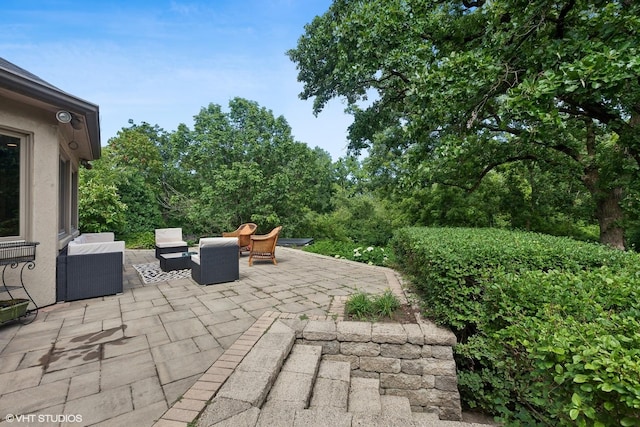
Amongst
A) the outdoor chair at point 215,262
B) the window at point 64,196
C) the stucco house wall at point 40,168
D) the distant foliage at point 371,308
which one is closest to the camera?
the distant foliage at point 371,308

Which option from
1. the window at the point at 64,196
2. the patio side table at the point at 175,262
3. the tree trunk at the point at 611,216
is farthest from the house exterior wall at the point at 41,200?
the tree trunk at the point at 611,216

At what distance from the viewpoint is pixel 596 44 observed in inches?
121

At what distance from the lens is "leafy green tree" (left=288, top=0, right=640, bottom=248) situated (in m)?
3.14

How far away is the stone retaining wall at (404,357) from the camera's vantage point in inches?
98.3

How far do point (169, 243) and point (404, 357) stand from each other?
230 inches

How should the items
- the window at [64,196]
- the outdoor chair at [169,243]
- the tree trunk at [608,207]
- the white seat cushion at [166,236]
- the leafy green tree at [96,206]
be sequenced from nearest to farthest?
the window at [64,196]
the tree trunk at [608,207]
the outdoor chair at [169,243]
the white seat cushion at [166,236]
the leafy green tree at [96,206]

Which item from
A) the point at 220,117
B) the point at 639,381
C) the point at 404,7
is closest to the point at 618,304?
the point at 639,381

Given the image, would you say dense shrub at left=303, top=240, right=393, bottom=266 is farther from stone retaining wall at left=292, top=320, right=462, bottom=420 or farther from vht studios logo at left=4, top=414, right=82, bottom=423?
vht studios logo at left=4, top=414, right=82, bottom=423

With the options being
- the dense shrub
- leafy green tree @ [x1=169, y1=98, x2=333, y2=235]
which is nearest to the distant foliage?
the dense shrub

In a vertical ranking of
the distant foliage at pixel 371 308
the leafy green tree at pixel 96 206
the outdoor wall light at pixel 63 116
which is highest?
the outdoor wall light at pixel 63 116

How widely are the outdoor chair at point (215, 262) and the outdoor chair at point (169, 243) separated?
2.03 metres

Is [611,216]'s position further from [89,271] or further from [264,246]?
[89,271]

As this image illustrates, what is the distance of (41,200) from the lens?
3.38 metres

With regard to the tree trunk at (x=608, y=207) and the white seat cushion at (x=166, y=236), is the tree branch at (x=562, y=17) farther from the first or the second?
the white seat cushion at (x=166, y=236)
